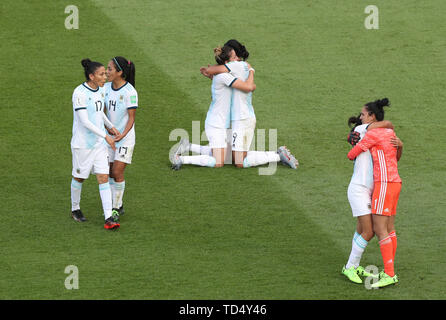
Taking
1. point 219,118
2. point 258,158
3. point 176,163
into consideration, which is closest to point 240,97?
point 219,118

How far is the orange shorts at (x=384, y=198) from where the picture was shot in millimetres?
8438

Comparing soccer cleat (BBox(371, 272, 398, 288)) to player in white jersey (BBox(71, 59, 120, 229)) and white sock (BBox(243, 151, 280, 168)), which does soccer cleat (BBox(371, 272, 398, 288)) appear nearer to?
player in white jersey (BBox(71, 59, 120, 229))

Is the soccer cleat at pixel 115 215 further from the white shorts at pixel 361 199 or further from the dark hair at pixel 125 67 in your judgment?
the white shorts at pixel 361 199

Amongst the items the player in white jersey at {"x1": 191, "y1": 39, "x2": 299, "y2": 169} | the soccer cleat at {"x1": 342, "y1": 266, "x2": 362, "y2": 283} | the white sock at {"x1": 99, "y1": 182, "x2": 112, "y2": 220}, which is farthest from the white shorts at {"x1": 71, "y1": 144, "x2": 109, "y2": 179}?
the soccer cleat at {"x1": 342, "y1": 266, "x2": 362, "y2": 283}

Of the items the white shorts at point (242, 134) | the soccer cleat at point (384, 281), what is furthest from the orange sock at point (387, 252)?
the white shorts at point (242, 134)

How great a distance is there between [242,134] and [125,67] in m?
2.63

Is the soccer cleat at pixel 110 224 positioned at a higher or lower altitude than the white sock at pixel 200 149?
lower

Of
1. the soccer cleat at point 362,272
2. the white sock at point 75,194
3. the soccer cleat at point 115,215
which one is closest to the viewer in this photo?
the soccer cleat at point 362,272

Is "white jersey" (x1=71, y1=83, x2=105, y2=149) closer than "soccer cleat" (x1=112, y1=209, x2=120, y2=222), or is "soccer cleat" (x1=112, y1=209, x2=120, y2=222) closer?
"white jersey" (x1=71, y1=83, x2=105, y2=149)

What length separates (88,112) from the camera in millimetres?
9734

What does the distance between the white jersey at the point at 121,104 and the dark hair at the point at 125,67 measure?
0.10 meters

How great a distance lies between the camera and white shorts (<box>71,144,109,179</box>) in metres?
9.85

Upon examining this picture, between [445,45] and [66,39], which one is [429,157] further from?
[66,39]

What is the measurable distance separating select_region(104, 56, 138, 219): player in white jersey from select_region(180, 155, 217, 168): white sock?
1934 mm
